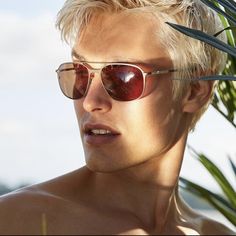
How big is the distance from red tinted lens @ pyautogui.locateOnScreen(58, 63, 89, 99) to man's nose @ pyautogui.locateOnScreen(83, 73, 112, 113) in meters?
0.02

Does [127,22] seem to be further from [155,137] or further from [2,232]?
[2,232]

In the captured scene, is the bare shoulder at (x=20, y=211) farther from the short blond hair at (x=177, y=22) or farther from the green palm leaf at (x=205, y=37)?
the green palm leaf at (x=205, y=37)

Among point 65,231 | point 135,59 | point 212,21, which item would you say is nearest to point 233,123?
point 212,21

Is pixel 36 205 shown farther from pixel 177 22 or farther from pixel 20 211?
pixel 177 22

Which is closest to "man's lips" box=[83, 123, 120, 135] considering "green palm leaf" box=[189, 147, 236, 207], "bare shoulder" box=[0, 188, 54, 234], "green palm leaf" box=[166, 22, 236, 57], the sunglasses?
the sunglasses

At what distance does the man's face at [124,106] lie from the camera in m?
2.18

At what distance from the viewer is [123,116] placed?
2215mm

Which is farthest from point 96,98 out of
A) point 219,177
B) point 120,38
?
point 219,177

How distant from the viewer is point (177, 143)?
2416mm

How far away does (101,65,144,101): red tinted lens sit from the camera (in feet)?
7.32

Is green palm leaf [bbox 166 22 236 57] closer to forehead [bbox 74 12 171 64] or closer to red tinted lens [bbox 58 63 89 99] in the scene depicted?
forehead [bbox 74 12 171 64]

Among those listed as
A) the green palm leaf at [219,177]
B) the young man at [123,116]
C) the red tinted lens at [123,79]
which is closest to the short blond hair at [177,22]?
the young man at [123,116]

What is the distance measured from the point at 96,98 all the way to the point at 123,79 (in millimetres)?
109

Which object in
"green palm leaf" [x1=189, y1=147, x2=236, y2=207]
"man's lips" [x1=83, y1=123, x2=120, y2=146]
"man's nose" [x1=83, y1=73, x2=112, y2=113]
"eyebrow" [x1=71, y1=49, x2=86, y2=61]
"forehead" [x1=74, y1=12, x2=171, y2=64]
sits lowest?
"green palm leaf" [x1=189, y1=147, x2=236, y2=207]
